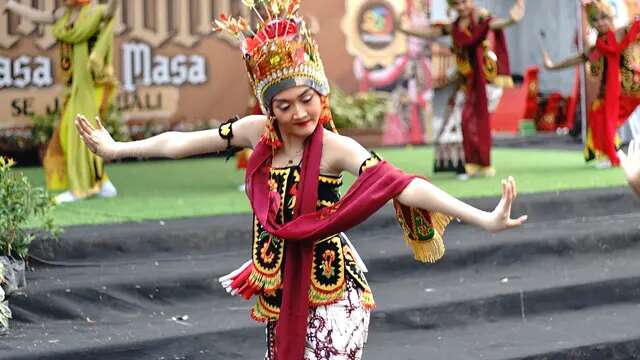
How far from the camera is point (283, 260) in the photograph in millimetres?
4352

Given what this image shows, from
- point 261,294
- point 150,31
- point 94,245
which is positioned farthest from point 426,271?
point 150,31

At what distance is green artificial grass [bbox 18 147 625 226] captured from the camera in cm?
888

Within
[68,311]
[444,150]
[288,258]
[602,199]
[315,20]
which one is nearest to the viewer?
[288,258]

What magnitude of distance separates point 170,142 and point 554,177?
711cm

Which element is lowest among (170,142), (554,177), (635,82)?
(554,177)

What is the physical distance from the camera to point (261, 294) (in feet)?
14.6

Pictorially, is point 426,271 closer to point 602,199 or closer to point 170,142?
point 602,199

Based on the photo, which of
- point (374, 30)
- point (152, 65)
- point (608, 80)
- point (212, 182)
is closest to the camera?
point (212, 182)

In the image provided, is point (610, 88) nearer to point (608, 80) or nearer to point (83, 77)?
point (608, 80)

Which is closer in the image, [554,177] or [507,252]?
[507,252]

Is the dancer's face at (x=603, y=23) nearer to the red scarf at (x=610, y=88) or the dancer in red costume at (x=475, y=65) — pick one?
the red scarf at (x=610, y=88)

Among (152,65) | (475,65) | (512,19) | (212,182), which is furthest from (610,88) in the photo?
(152,65)

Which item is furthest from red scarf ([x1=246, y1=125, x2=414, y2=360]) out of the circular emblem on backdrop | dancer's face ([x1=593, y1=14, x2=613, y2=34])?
the circular emblem on backdrop

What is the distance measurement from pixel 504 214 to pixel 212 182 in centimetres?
780
